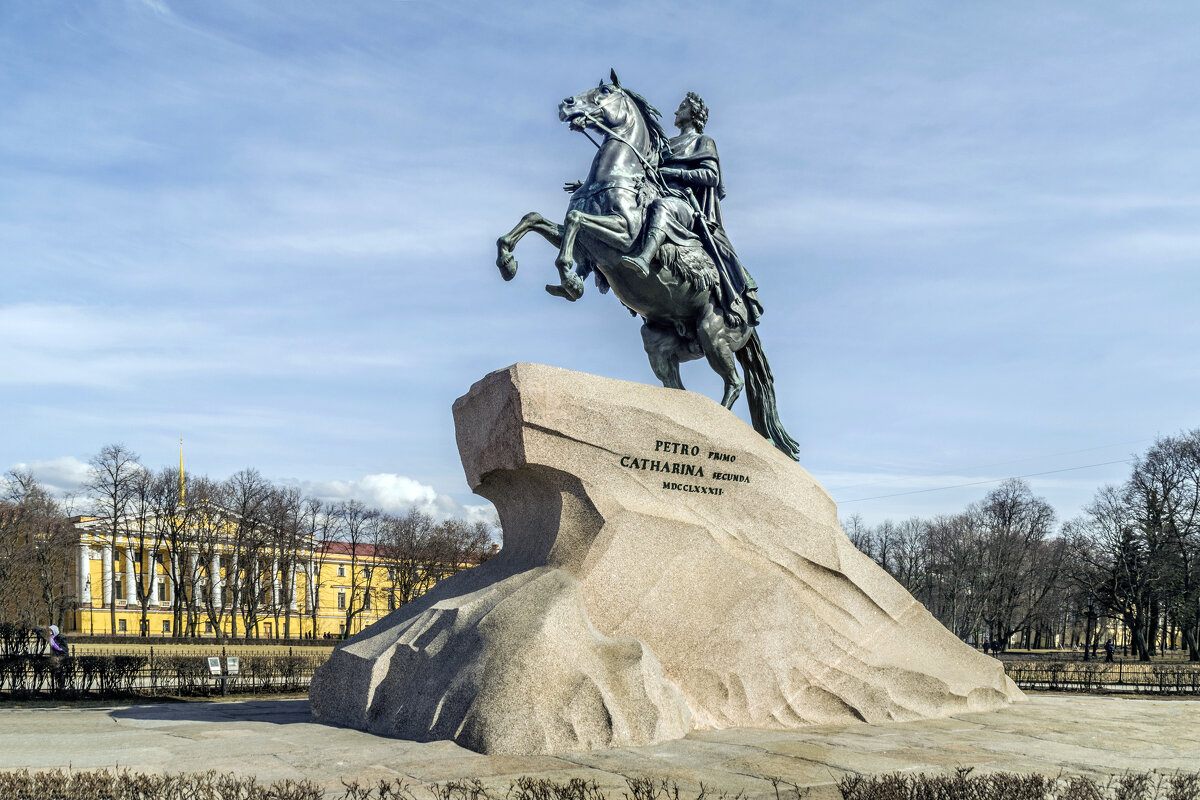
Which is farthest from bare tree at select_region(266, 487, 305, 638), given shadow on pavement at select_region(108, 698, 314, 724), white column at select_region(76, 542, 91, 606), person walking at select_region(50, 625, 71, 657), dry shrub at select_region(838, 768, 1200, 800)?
dry shrub at select_region(838, 768, 1200, 800)

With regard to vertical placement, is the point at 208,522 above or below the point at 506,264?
below

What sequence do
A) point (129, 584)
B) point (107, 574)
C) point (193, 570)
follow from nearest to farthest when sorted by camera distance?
point (193, 570) → point (107, 574) → point (129, 584)

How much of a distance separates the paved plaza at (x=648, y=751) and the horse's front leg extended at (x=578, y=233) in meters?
4.67

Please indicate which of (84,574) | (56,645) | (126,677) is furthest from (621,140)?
(84,574)

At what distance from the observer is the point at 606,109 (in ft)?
39.3

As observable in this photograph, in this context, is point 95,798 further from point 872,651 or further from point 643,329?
point 643,329

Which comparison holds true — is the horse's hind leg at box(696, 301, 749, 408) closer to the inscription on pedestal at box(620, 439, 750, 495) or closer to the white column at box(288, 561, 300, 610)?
the inscription on pedestal at box(620, 439, 750, 495)

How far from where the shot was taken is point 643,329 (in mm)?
13039

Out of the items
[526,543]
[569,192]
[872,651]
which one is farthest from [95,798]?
[569,192]

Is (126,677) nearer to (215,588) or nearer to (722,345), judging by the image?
(722,345)

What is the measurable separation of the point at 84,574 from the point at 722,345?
59651mm

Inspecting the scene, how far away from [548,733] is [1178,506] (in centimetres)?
4026

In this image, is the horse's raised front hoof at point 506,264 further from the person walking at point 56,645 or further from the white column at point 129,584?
the white column at point 129,584

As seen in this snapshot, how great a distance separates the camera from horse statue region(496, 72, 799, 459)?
1110 centimetres
